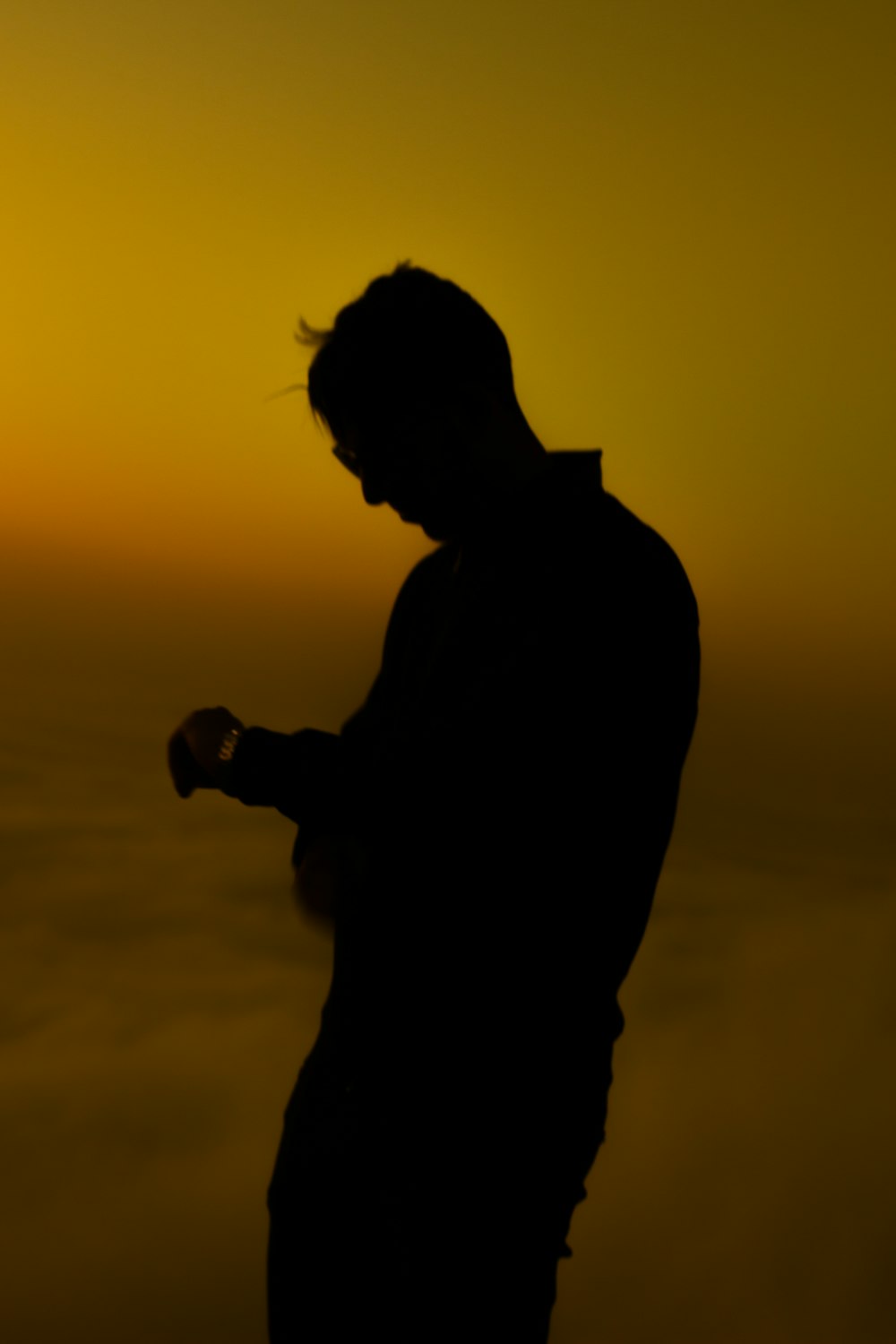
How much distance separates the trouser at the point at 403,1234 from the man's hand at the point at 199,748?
252 millimetres

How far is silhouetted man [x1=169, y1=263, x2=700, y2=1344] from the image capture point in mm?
921

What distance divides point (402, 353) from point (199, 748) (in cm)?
33

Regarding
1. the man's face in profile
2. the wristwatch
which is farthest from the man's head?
the wristwatch

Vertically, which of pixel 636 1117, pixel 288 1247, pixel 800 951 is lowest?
pixel 288 1247

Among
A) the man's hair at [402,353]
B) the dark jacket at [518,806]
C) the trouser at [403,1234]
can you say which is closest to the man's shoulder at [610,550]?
the dark jacket at [518,806]

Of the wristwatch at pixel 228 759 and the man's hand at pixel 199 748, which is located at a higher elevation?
the man's hand at pixel 199 748

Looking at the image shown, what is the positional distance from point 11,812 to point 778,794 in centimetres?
419

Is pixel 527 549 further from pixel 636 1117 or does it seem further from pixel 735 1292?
pixel 636 1117

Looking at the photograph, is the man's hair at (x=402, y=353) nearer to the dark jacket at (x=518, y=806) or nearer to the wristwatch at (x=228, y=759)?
the dark jacket at (x=518, y=806)

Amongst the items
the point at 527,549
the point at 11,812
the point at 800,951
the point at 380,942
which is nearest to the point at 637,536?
the point at 527,549

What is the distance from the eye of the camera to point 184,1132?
2.51 m

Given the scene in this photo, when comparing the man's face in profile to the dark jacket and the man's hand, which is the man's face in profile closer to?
the dark jacket

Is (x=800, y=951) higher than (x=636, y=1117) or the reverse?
higher

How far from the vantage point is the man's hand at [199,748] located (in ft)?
3.31
